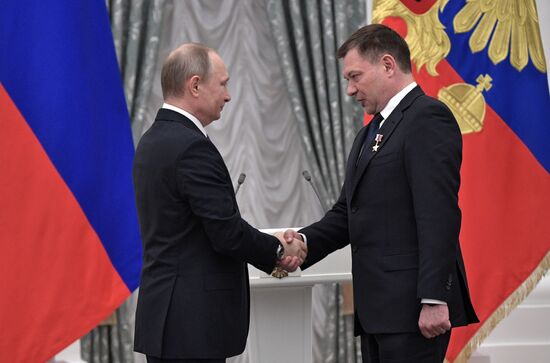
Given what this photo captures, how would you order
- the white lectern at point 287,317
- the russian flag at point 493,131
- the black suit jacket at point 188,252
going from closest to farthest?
the black suit jacket at point 188,252
the white lectern at point 287,317
the russian flag at point 493,131

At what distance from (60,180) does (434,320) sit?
6.81 ft

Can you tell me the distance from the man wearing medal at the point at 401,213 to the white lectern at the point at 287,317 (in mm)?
823

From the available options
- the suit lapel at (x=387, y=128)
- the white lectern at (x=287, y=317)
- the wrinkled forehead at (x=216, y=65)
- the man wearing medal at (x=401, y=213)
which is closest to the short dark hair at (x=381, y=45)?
the man wearing medal at (x=401, y=213)

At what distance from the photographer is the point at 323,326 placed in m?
5.24

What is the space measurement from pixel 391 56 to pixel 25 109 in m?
1.87

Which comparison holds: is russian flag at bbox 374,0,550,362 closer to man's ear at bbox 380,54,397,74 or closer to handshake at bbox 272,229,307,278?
Result: handshake at bbox 272,229,307,278

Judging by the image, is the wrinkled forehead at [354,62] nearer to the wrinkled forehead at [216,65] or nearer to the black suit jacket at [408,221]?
the black suit jacket at [408,221]

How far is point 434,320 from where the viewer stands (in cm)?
242

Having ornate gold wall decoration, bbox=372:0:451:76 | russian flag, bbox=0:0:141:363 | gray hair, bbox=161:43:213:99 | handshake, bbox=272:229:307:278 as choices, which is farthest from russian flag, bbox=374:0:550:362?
gray hair, bbox=161:43:213:99

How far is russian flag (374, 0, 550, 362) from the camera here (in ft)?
14.0

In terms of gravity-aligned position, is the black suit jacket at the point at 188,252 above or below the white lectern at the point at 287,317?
above

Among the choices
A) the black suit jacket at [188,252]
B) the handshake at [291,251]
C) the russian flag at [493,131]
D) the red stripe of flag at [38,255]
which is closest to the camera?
the black suit jacket at [188,252]

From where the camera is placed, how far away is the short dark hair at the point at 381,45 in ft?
8.95

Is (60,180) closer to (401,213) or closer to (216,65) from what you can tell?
(216,65)
